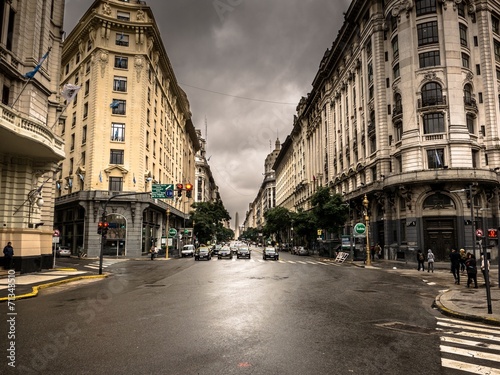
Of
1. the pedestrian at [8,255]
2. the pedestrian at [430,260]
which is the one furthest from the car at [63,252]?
the pedestrian at [430,260]

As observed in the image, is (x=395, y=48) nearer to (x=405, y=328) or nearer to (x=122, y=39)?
(x=122, y=39)

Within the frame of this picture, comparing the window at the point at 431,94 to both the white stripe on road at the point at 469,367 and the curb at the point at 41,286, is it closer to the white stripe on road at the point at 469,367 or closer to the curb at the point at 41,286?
the curb at the point at 41,286

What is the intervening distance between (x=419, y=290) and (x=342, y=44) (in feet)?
164

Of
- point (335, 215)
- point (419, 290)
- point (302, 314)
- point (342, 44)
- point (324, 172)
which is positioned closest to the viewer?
point (302, 314)

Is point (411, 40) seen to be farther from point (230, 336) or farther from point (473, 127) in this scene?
point (230, 336)

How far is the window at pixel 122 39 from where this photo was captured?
1913 inches

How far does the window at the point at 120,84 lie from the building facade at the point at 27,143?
67.2ft

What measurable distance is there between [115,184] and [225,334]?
41286mm

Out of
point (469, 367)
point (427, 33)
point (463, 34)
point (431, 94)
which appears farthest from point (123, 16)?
point (469, 367)

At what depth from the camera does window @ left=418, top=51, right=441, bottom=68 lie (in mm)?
39969

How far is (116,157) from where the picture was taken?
154ft

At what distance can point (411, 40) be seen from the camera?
134ft

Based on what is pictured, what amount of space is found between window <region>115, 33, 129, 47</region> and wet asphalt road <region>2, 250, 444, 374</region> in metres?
41.8

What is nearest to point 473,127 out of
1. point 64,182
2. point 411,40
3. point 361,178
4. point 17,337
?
point 411,40
